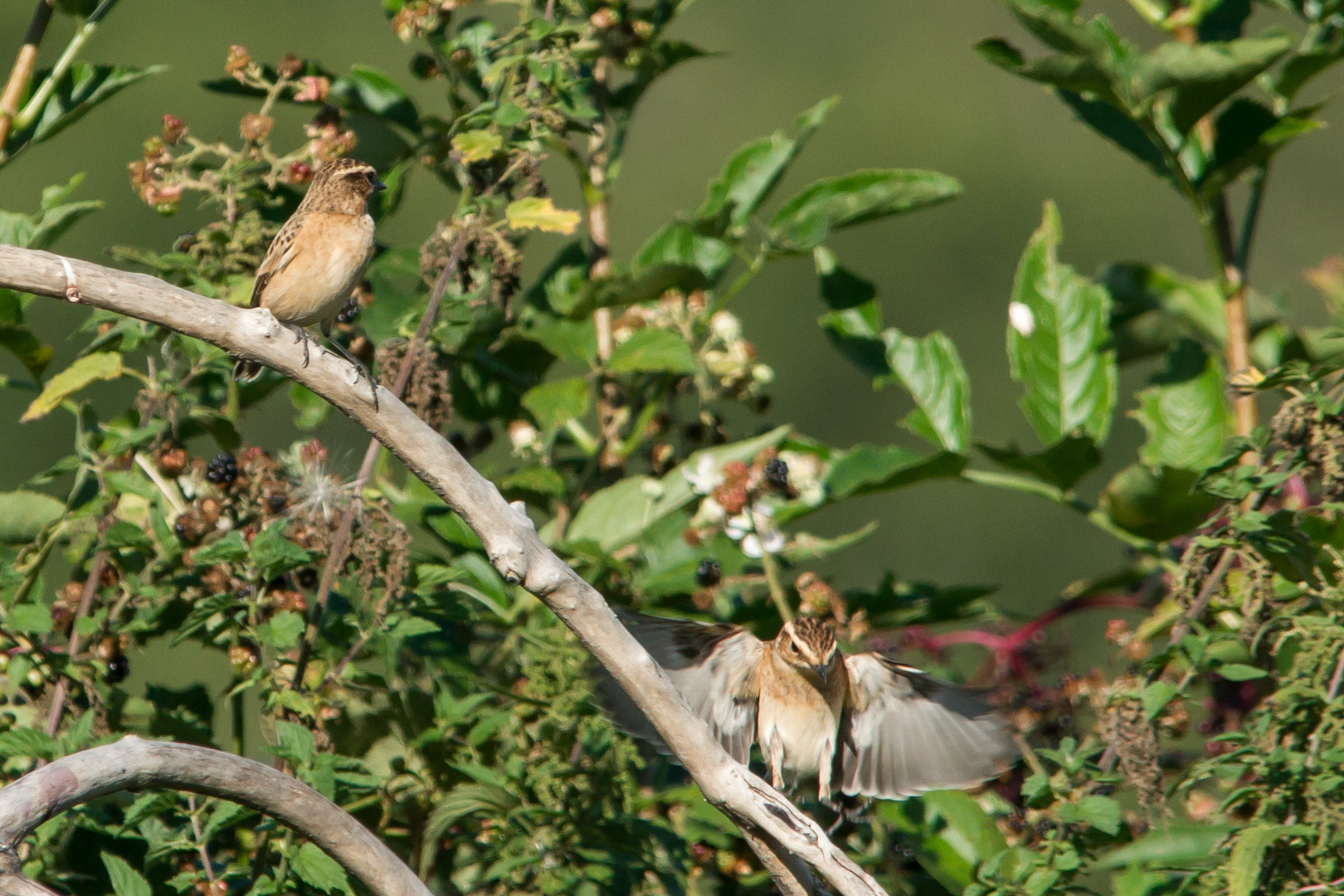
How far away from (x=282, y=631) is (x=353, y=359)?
1.78ft

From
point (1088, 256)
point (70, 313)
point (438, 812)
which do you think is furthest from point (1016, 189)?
point (438, 812)

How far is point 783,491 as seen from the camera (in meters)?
3.13

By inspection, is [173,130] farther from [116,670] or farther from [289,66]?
[116,670]

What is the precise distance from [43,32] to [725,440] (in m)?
1.78

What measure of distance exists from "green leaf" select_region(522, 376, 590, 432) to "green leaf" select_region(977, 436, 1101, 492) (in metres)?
0.90

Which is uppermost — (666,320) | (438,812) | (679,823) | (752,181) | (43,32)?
(43,32)

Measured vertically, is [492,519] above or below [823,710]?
above

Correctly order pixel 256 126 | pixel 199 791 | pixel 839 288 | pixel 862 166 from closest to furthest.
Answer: pixel 199 791 < pixel 256 126 < pixel 839 288 < pixel 862 166

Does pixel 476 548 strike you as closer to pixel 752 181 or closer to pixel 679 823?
pixel 679 823

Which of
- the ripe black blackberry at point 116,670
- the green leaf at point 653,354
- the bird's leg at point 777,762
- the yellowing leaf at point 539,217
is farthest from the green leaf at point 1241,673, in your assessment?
the ripe black blackberry at point 116,670

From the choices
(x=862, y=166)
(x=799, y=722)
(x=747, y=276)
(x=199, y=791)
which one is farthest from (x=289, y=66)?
(x=862, y=166)

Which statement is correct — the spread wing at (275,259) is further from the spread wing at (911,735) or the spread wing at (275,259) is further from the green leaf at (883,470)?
Answer: the spread wing at (911,735)

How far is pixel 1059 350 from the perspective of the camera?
3438 mm

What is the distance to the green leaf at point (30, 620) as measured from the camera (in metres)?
2.49
